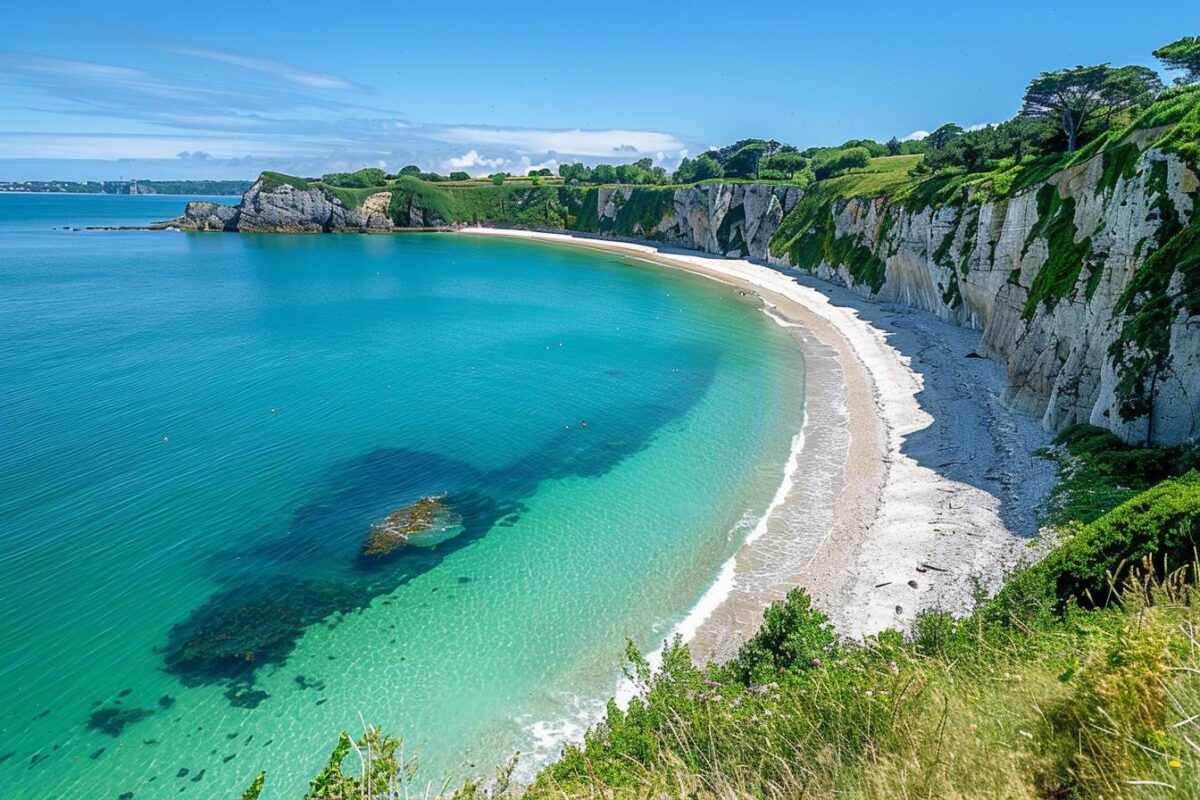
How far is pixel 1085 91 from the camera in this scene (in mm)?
47344

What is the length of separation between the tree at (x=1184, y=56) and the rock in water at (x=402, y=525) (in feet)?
177

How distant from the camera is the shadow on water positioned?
18953mm

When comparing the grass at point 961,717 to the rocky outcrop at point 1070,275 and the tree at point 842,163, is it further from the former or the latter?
the tree at point 842,163

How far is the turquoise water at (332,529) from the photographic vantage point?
16.5 m

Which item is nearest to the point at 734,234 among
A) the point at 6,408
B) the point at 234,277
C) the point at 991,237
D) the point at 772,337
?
the point at 772,337

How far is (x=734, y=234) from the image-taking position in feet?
363

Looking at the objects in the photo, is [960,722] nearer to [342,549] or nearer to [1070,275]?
[342,549]

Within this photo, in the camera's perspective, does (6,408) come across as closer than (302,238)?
Yes

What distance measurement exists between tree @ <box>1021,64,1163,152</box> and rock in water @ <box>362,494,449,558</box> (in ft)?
172

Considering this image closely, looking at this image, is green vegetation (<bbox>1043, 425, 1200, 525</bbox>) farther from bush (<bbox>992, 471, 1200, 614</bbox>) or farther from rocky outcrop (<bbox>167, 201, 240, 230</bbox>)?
rocky outcrop (<bbox>167, 201, 240, 230</bbox>)

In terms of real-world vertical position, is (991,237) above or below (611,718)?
above

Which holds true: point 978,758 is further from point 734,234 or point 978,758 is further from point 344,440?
point 734,234

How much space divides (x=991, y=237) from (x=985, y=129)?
25.8 m

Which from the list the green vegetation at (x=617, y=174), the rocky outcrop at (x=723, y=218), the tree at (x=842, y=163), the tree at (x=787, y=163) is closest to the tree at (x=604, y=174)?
the green vegetation at (x=617, y=174)
